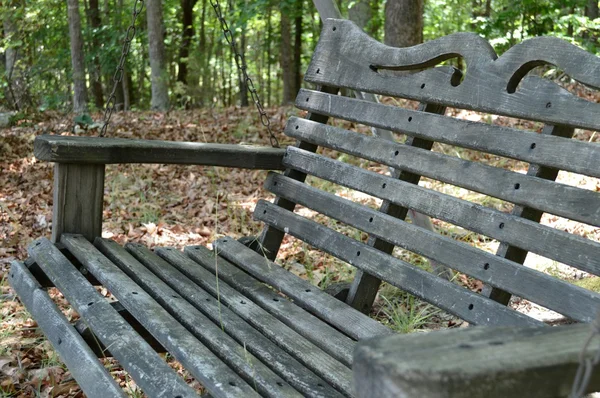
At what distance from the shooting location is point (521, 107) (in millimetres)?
2271

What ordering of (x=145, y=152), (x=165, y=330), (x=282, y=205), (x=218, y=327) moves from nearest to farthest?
(x=165, y=330) < (x=218, y=327) < (x=145, y=152) < (x=282, y=205)

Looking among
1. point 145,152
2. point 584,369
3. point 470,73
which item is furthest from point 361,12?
point 584,369

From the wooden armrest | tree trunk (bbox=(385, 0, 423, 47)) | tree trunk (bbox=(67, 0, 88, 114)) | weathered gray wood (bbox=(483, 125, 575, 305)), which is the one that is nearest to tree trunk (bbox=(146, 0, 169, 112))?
tree trunk (bbox=(67, 0, 88, 114))

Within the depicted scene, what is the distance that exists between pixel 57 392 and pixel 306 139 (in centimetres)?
147

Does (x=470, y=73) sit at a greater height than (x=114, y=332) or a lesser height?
greater

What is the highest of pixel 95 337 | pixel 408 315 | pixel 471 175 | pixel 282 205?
pixel 471 175

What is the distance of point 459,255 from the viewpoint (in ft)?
7.67

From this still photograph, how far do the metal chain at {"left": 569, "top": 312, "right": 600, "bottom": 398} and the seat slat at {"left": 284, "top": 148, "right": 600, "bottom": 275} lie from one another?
1.07m

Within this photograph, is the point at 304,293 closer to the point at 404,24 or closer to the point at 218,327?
the point at 218,327

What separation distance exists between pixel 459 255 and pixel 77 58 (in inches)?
412

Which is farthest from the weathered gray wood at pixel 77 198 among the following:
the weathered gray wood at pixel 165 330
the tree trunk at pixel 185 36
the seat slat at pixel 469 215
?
the tree trunk at pixel 185 36

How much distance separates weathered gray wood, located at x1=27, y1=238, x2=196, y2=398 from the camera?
1.83 meters

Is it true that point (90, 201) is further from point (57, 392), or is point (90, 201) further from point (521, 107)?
point (521, 107)

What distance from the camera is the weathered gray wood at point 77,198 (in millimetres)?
3025
